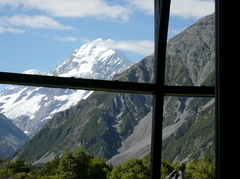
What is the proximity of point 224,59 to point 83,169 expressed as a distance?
6.61ft

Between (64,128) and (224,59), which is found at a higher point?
(224,59)

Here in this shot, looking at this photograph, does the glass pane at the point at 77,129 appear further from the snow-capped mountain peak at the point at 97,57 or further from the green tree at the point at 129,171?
the snow-capped mountain peak at the point at 97,57

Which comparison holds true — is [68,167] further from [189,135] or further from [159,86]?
[189,135]

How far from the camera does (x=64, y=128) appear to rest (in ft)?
18.3

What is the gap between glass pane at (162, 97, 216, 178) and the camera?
13.2 feet

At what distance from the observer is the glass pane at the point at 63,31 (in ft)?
17.0

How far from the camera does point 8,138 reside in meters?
4.10

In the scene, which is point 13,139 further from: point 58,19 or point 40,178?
point 58,19

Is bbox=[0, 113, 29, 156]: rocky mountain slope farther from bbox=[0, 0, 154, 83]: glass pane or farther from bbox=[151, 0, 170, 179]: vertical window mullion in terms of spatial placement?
bbox=[151, 0, 170, 179]: vertical window mullion

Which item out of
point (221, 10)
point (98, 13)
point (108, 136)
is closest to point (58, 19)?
point (98, 13)

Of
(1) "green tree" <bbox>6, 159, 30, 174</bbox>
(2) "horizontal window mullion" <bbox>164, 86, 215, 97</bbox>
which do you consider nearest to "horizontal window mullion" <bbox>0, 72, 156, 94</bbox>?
(2) "horizontal window mullion" <bbox>164, 86, 215, 97</bbox>

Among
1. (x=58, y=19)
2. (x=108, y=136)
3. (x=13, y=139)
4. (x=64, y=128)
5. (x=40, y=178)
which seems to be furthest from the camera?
(x=108, y=136)

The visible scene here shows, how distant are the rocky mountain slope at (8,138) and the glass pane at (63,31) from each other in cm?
81

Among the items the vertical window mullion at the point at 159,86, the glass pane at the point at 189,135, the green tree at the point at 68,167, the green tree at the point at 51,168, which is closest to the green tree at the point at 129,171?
the glass pane at the point at 189,135
